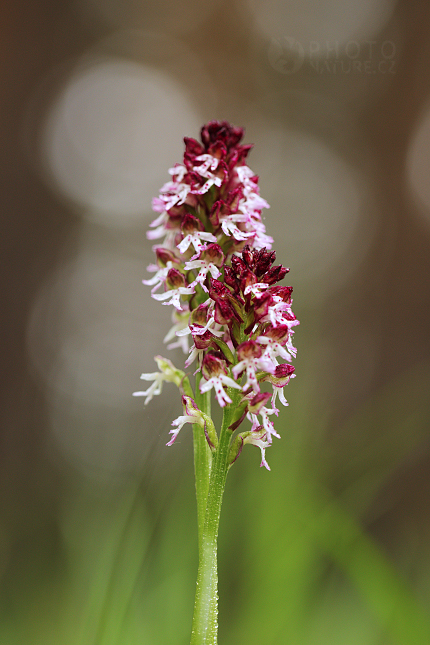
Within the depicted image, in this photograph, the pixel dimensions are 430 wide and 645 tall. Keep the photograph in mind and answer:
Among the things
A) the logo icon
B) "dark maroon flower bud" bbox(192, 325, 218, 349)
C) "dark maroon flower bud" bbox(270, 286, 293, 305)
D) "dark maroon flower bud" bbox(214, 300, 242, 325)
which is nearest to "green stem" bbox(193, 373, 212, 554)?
"dark maroon flower bud" bbox(192, 325, 218, 349)

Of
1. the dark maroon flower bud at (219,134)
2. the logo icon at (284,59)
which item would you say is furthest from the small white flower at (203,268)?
the logo icon at (284,59)

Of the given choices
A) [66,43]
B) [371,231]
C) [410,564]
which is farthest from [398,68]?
[410,564]

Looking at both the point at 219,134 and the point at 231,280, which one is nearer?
the point at 231,280

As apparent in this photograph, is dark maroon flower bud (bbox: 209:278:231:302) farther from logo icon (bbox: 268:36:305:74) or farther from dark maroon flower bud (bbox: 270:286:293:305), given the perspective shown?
logo icon (bbox: 268:36:305:74)

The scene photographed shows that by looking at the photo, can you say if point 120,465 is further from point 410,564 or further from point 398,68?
point 398,68


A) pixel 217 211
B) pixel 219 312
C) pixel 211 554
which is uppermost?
pixel 217 211

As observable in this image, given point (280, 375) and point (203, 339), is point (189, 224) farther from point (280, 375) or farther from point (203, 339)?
point (280, 375)

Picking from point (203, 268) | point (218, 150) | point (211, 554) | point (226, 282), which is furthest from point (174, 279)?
point (211, 554)

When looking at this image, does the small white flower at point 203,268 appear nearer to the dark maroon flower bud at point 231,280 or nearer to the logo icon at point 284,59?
the dark maroon flower bud at point 231,280
